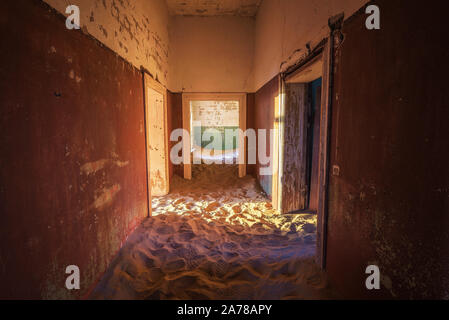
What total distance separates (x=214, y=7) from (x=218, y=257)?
5.39 meters

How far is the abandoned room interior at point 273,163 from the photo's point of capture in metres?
1.12

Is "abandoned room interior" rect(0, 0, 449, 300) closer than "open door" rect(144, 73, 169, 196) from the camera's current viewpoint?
Yes

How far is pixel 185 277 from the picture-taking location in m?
2.10

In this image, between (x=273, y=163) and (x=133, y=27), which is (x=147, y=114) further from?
(x=273, y=163)

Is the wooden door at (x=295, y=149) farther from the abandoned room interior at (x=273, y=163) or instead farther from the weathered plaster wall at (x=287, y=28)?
the weathered plaster wall at (x=287, y=28)

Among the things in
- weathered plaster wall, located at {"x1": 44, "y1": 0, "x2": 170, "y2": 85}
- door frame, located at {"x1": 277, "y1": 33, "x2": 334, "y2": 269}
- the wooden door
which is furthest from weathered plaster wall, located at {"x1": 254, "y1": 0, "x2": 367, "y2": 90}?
weathered plaster wall, located at {"x1": 44, "y1": 0, "x2": 170, "y2": 85}

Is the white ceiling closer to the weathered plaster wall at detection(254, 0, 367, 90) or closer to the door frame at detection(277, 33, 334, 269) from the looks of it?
the weathered plaster wall at detection(254, 0, 367, 90)

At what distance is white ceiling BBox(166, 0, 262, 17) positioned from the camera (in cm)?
489

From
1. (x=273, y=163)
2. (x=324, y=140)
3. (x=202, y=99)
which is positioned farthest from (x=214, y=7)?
(x=324, y=140)

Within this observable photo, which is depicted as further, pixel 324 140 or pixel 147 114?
pixel 147 114

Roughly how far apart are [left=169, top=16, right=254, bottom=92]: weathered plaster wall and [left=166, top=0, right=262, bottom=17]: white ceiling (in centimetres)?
13

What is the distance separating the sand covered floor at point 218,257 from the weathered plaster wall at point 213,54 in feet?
10.7

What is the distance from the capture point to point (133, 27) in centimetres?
289
